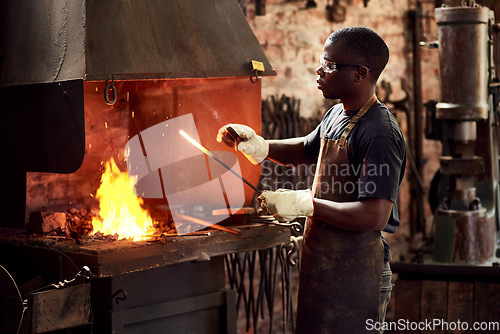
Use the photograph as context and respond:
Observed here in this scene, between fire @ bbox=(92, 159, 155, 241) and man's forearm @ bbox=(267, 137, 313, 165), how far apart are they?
0.69 meters

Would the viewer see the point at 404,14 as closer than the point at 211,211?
No

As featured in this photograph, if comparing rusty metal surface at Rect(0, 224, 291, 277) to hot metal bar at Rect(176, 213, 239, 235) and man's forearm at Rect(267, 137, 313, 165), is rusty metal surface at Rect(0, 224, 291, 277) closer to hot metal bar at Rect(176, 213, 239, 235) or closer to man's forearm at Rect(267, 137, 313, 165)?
hot metal bar at Rect(176, 213, 239, 235)

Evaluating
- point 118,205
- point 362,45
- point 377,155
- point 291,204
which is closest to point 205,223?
point 118,205

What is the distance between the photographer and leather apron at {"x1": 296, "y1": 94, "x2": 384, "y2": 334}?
246 centimetres

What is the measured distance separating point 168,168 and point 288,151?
69 cm

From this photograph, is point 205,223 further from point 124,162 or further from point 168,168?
point 124,162

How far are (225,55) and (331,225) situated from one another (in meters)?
1.04

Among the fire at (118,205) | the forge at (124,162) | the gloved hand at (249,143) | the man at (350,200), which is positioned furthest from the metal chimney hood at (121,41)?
the man at (350,200)

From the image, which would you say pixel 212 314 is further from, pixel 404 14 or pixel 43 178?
pixel 404 14

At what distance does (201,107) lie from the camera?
3258 millimetres

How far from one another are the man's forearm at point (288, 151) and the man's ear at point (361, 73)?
0.52 m

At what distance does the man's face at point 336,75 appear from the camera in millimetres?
2430

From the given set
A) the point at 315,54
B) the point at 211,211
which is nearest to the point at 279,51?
the point at 315,54

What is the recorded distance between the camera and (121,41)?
2.81 meters
